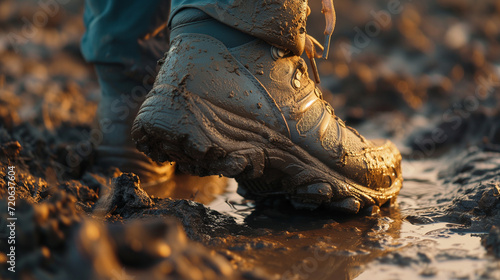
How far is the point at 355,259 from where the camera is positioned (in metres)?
1.40

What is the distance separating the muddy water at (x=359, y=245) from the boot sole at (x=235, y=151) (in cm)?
11

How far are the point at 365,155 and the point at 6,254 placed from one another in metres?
1.32

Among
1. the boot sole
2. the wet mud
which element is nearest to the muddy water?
the wet mud

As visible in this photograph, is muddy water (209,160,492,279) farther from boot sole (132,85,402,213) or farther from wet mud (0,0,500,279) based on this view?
boot sole (132,85,402,213)

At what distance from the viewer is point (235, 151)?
1578 mm

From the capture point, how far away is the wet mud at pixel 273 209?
96cm

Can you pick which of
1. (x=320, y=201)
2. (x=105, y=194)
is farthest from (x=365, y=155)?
(x=105, y=194)

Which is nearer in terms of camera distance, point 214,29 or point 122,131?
point 214,29

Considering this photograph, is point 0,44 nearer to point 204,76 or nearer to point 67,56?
point 67,56

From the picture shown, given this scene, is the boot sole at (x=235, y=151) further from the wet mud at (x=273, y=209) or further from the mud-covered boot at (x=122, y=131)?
the mud-covered boot at (x=122, y=131)

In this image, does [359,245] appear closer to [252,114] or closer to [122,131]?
[252,114]

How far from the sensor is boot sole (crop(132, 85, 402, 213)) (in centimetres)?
152

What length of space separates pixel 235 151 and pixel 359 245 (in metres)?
0.52

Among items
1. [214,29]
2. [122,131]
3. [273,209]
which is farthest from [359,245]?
[122,131]
